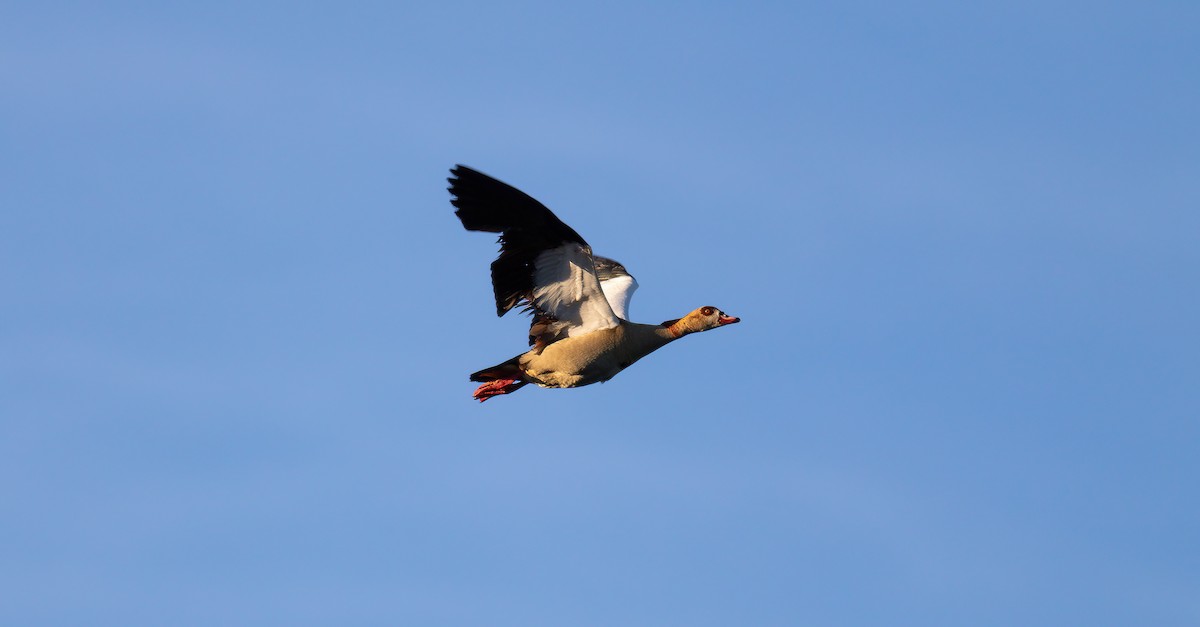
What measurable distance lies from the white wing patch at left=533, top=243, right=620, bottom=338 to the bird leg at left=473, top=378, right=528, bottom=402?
1.32 metres

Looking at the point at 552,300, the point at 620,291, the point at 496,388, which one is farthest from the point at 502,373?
the point at 620,291

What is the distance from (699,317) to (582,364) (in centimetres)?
176

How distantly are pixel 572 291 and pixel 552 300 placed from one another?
0.30 metres

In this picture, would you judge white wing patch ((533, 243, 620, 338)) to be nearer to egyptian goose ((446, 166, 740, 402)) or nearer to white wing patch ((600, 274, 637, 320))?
egyptian goose ((446, 166, 740, 402))

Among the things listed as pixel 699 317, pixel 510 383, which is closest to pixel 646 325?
pixel 699 317

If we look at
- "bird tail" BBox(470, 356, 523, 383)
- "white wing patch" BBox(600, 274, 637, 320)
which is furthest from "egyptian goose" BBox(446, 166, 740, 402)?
"white wing patch" BBox(600, 274, 637, 320)

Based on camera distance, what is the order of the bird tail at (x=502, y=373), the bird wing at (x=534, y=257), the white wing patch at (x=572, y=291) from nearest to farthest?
the bird wing at (x=534, y=257)
the white wing patch at (x=572, y=291)
the bird tail at (x=502, y=373)

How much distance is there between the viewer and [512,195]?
66.8 ft

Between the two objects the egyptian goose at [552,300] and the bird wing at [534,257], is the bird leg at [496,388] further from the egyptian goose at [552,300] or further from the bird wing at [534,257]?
the bird wing at [534,257]

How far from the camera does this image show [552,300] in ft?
70.0

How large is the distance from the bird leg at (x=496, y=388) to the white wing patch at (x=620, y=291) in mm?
1772

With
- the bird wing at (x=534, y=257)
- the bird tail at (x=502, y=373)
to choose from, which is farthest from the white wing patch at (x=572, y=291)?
the bird tail at (x=502, y=373)

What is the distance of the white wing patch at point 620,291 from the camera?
2312 cm

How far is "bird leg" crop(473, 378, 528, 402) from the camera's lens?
22281 millimetres
